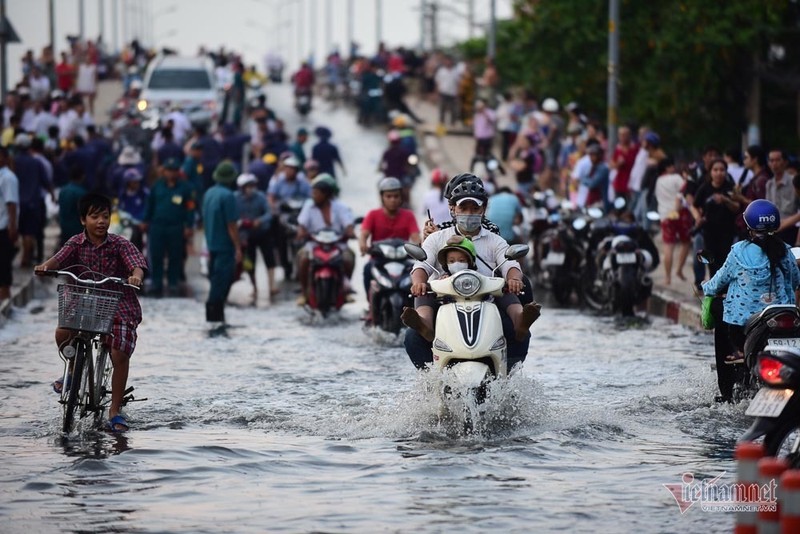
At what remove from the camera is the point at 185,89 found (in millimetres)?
46594

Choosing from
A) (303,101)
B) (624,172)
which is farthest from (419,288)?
(303,101)

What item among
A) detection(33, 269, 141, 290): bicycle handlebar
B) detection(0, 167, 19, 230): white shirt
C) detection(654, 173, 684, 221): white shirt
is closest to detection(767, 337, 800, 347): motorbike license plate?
detection(33, 269, 141, 290): bicycle handlebar

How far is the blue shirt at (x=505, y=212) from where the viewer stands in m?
22.8

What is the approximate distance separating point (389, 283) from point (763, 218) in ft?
21.7

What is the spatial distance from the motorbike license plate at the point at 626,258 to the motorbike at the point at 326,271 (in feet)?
10.5

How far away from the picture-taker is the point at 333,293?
2097cm

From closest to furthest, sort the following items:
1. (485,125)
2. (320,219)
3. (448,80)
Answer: (320,219)
(485,125)
(448,80)

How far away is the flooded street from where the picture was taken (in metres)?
9.75

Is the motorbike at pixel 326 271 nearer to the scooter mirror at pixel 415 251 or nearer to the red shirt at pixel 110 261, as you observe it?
the red shirt at pixel 110 261

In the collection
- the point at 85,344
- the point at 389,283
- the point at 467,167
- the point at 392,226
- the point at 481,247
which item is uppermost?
the point at 481,247

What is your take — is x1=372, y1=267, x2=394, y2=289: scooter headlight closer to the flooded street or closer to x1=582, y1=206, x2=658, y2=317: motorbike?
the flooded street

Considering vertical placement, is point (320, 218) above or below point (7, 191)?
below

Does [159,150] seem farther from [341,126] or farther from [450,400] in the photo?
[341,126]

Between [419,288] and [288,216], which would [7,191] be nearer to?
[288,216]
